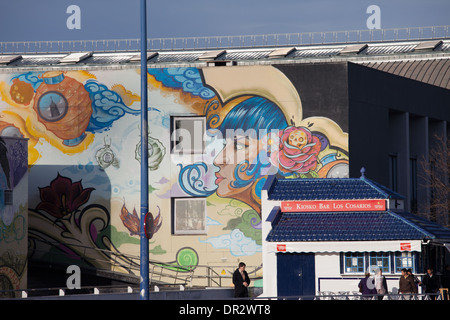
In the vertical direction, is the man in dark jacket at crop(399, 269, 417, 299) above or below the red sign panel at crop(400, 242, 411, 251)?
below

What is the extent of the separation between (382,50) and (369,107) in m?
15.7

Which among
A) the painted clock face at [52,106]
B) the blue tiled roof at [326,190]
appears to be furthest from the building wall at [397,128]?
the painted clock face at [52,106]

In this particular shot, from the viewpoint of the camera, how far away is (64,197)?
40312mm

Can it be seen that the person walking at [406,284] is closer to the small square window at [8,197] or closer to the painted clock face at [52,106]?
the small square window at [8,197]

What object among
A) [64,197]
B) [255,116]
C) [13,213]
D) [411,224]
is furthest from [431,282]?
[64,197]

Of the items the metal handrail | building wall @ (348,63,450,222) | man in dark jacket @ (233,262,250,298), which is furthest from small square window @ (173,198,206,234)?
man in dark jacket @ (233,262,250,298)

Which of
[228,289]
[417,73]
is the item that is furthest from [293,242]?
[417,73]

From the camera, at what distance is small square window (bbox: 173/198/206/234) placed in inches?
1570

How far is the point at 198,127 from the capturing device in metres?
40.2

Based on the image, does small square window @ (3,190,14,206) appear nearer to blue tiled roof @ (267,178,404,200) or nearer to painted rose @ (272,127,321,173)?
blue tiled roof @ (267,178,404,200)

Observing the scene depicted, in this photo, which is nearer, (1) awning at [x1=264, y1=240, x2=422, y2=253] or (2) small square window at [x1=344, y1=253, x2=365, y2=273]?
(1) awning at [x1=264, y1=240, x2=422, y2=253]

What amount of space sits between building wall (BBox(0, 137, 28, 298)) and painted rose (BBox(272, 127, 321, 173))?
11.1 m

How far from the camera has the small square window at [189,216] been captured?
39875mm

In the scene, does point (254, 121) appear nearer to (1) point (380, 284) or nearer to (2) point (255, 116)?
(2) point (255, 116)
